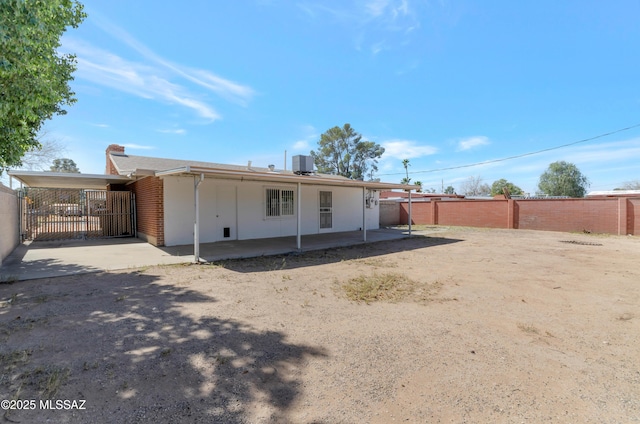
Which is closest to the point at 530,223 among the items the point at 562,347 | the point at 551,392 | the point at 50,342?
the point at 562,347

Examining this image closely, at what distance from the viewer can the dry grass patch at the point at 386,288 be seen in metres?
5.14

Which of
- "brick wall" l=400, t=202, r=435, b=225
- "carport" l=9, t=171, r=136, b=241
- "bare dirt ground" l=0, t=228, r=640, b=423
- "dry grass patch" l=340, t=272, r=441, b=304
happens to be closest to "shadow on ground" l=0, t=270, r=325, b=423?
"bare dirt ground" l=0, t=228, r=640, b=423

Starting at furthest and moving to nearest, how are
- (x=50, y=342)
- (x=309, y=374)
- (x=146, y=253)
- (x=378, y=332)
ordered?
(x=146, y=253), (x=378, y=332), (x=50, y=342), (x=309, y=374)

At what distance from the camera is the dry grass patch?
5.14 meters

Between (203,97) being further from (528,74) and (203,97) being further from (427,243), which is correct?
(528,74)

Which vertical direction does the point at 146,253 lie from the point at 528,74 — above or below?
below

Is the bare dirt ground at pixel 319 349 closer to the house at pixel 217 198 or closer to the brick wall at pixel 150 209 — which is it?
the brick wall at pixel 150 209

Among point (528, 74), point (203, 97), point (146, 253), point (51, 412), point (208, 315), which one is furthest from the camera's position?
point (528, 74)

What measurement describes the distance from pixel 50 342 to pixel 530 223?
68.7 ft

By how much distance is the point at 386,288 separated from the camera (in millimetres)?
5699

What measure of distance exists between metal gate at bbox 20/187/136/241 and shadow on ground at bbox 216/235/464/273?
7665 millimetres

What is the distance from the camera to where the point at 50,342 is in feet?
10.8

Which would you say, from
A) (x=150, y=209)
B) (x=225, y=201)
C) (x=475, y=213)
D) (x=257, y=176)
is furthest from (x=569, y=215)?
(x=150, y=209)

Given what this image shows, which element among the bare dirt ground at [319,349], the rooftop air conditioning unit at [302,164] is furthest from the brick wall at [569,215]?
the rooftop air conditioning unit at [302,164]
